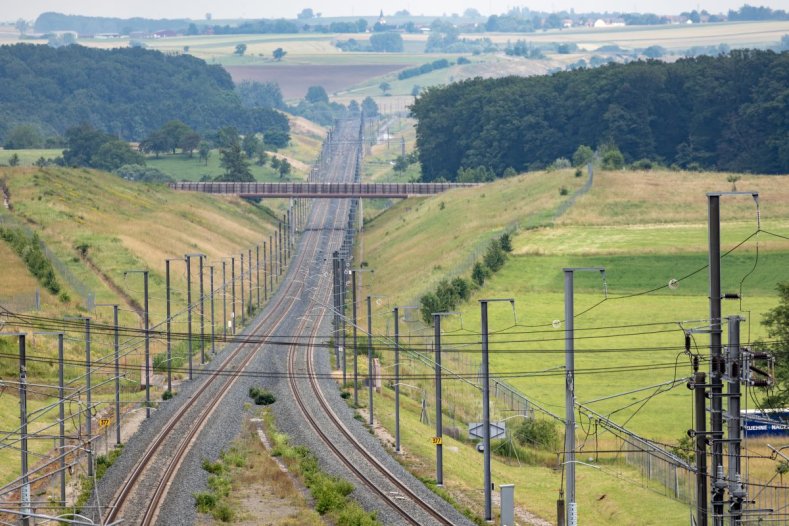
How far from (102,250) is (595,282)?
54284mm

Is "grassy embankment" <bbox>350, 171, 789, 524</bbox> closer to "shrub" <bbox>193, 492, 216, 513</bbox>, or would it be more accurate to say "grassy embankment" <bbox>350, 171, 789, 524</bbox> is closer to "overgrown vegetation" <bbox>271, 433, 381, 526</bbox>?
"overgrown vegetation" <bbox>271, 433, 381, 526</bbox>

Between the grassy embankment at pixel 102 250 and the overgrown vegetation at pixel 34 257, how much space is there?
100 cm

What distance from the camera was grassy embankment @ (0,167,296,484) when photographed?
87.2 m

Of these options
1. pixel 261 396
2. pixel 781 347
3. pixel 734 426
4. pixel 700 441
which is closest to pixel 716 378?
pixel 734 426

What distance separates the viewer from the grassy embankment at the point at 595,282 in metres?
69.0

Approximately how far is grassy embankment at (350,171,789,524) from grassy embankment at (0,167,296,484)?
17077mm

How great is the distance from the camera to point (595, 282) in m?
114

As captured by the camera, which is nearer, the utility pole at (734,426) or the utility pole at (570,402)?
Result: the utility pole at (734,426)

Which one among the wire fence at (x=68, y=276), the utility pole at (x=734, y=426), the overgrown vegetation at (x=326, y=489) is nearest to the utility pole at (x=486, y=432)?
the overgrown vegetation at (x=326, y=489)

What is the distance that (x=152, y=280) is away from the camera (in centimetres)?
13588

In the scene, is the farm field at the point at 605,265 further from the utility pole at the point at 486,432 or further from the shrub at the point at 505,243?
the utility pole at the point at 486,432

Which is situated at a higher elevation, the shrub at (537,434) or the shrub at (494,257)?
the shrub at (494,257)

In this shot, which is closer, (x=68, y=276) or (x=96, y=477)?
(x=96, y=477)

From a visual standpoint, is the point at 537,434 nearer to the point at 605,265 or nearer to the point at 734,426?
the point at 734,426
